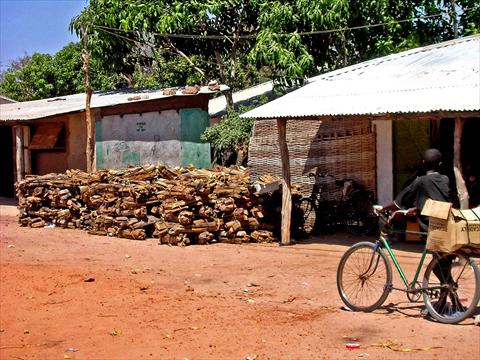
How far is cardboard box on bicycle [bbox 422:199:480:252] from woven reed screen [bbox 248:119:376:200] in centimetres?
724

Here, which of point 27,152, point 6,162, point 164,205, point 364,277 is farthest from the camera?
point 6,162

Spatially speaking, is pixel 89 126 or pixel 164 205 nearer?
pixel 164 205

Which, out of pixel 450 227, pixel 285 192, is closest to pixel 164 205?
pixel 285 192

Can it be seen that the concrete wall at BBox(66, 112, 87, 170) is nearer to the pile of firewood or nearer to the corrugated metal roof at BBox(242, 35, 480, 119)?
the pile of firewood

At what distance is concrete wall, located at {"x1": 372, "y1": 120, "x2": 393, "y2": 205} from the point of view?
12.9m

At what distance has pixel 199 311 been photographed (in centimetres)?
713

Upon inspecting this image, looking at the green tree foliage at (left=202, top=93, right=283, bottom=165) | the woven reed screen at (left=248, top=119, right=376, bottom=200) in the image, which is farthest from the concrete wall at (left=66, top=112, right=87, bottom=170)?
the woven reed screen at (left=248, top=119, right=376, bottom=200)

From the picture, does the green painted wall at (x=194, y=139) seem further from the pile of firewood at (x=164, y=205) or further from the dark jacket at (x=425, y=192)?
the dark jacket at (x=425, y=192)

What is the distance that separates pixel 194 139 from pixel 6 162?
9712mm

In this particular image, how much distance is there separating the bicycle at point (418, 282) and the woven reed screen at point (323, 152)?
6.50 metres

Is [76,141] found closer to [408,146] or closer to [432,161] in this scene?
[408,146]

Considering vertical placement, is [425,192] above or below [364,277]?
above

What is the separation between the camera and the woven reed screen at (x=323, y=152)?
13.3 m

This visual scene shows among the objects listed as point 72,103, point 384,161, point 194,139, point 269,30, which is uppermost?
point 269,30
